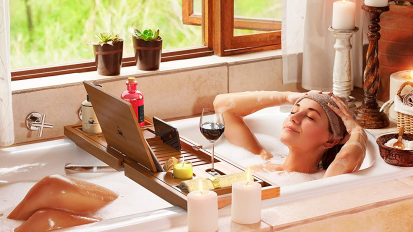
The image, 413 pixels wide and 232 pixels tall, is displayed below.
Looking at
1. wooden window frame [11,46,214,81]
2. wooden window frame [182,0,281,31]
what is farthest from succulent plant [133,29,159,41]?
wooden window frame [182,0,281,31]

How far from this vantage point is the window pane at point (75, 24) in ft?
8.87

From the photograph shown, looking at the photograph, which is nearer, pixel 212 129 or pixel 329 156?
pixel 212 129

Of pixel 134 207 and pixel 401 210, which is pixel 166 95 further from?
pixel 401 210

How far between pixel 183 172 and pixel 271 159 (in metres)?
0.84

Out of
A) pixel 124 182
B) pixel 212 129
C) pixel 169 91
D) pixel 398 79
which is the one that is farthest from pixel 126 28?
pixel 398 79

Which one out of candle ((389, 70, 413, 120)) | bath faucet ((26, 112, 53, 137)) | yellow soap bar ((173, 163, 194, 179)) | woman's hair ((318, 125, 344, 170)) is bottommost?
woman's hair ((318, 125, 344, 170))

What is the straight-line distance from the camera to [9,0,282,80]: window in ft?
8.93

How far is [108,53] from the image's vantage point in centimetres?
266

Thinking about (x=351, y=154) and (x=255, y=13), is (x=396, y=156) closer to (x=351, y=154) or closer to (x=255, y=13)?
(x=351, y=154)

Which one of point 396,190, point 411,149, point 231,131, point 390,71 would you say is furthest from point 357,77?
point 396,190

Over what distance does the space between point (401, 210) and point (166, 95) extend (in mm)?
1292

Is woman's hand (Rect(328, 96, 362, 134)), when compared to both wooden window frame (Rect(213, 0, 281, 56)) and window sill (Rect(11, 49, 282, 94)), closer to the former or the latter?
window sill (Rect(11, 49, 282, 94))

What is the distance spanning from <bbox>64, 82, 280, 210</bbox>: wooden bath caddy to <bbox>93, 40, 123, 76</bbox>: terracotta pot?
41 cm

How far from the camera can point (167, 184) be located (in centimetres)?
188
